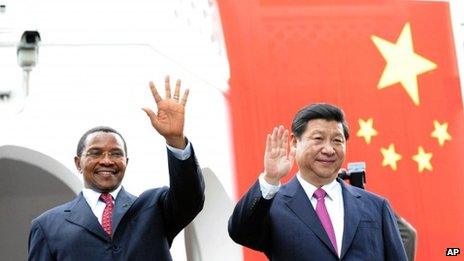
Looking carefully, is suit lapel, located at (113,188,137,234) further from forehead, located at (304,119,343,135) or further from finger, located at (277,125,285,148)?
forehead, located at (304,119,343,135)

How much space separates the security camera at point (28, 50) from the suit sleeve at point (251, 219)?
256cm

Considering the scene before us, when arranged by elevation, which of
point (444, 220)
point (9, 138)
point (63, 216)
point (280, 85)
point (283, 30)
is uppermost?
point (283, 30)

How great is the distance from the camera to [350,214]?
188 cm

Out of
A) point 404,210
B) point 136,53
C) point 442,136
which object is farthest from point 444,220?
point 136,53

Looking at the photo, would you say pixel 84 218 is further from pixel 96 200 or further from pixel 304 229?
pixel 304 229

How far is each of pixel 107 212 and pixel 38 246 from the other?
0.22 m

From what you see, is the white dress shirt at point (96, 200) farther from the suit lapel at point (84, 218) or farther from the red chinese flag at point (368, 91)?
the red chinese flag at point (368, 91)

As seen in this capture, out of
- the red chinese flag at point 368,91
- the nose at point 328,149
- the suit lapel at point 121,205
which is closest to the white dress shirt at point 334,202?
the nose at point 328,149

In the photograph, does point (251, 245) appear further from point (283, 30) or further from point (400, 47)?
point (400, 47)

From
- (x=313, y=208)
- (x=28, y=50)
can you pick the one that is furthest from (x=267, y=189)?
(x=28, y=50)

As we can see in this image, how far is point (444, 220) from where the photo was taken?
5.02 metres

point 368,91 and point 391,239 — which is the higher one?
A: point 368,91

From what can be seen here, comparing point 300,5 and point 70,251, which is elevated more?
point 300,5

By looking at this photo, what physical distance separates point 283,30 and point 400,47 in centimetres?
101
